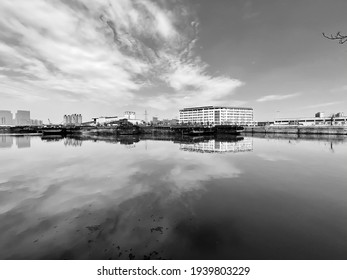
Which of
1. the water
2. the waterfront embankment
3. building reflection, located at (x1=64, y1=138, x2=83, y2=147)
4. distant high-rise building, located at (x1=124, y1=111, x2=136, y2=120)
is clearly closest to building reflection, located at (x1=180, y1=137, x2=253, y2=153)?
the water

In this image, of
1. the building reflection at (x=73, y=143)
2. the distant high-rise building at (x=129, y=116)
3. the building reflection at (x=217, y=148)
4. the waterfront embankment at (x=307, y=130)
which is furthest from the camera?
the distant high-rise building at (x=129, y=116)

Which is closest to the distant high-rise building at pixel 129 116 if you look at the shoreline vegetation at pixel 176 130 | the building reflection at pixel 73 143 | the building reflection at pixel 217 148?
the shoreline vegetation at pixel 176 130

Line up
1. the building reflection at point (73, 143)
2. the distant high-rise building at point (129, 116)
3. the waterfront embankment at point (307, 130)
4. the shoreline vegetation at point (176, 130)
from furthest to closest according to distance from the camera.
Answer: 1. the distant high-rise building at point (129, 116)
2. the shoreline vegetation at point (176, 130)
3. the waterfront embankment at point (307, 130)
4. the building reflection at point (73, 143)

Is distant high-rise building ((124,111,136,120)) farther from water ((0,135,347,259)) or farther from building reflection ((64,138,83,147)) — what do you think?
water ((0,135,347,259))

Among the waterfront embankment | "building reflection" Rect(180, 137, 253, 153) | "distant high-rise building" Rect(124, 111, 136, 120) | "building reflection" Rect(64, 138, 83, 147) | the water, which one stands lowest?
the water

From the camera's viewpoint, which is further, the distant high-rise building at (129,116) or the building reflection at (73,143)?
the distant high-rise building at (129,116)

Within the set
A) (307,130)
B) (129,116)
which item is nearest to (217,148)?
(307,130)

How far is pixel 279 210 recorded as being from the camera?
6125 millimetres

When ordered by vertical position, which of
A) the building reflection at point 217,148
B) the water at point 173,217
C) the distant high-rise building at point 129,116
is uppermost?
the distant high-rise building at point 129,116

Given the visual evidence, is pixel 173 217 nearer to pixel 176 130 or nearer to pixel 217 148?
pixel 217 148

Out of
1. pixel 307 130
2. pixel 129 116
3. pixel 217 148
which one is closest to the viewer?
pixel 217 148

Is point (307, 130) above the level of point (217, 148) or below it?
above

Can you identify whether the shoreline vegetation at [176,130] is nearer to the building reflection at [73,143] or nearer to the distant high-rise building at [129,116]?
the building reflection at [73,143]
